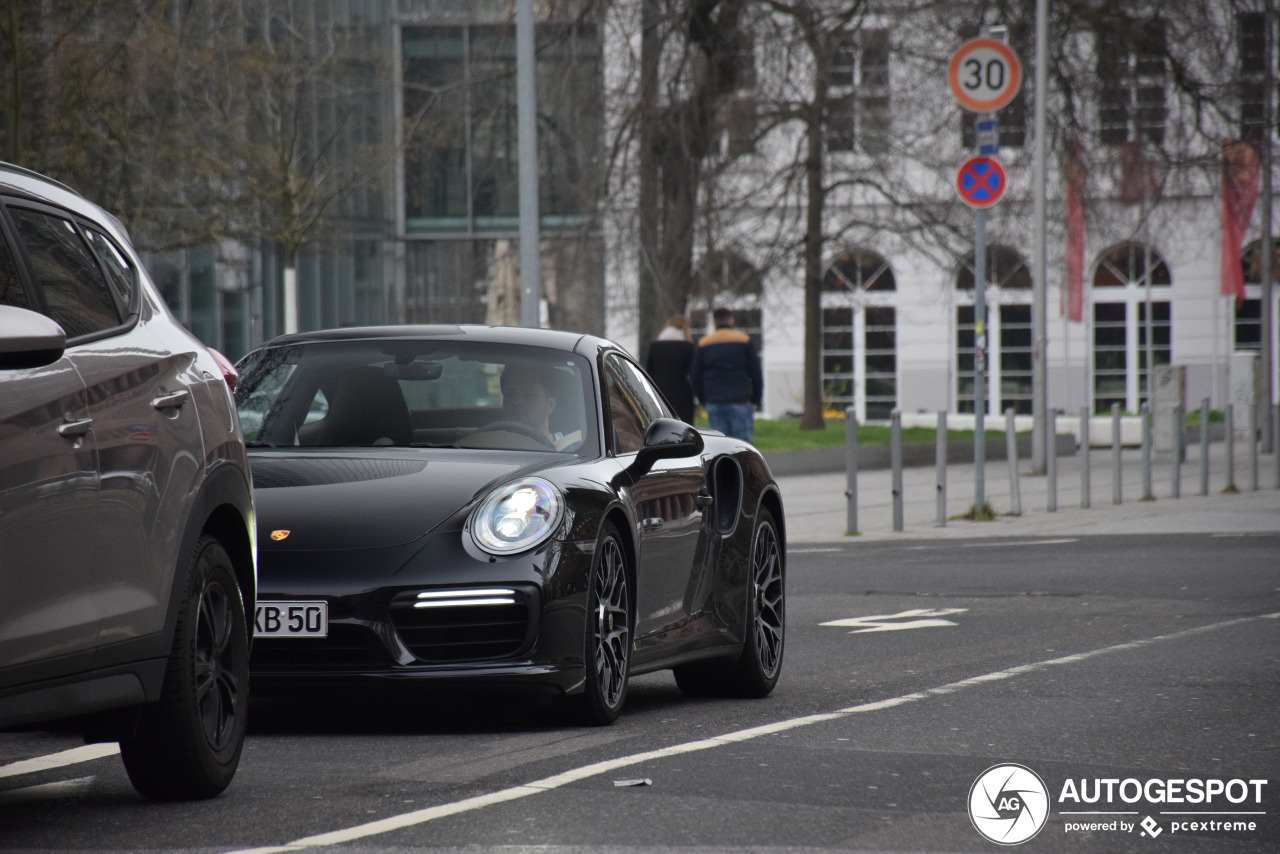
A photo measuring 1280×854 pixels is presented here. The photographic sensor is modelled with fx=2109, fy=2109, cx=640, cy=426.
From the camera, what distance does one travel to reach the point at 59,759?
632 centimetres

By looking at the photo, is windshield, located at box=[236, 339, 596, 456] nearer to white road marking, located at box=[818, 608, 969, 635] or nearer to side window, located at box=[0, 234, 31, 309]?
side window, located at box=[0, 234, 31, 309]

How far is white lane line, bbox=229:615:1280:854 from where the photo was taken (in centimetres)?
488

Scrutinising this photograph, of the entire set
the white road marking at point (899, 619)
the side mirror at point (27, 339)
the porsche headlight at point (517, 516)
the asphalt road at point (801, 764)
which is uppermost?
the side mirror at point (27, 339)

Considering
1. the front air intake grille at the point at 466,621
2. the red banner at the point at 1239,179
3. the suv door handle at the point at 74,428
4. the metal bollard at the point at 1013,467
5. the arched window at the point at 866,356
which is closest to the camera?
the suv door handle at the point at 74,428

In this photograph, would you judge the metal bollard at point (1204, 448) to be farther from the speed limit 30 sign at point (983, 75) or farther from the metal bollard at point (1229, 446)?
the speed limit 30 sign at point (983, 75)

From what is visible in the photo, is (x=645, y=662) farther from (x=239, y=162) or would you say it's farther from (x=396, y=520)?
(x=239, y=162)

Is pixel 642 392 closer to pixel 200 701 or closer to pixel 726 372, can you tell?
pixel 200 701

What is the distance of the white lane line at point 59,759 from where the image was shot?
610 centimetres

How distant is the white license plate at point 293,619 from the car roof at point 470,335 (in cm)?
155

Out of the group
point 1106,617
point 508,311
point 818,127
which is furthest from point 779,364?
point 1106,617

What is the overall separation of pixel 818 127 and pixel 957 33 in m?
3.59

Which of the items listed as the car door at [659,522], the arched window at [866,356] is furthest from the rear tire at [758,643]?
the arched window at [866,356]

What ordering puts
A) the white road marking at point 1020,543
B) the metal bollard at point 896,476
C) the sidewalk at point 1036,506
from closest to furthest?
the white road marking at point 1020,543, the metal bollard at point 896,476, the sidewalk at point 1036,506

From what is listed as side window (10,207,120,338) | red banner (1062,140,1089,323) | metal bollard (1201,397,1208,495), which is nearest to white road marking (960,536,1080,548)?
metal bollard (1201,397,1208,495)
